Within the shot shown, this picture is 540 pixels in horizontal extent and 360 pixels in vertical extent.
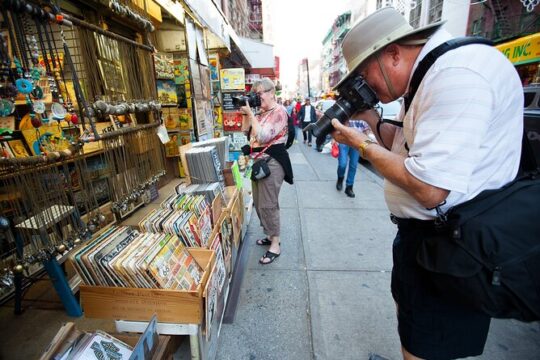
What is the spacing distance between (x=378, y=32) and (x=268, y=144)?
6.20ft

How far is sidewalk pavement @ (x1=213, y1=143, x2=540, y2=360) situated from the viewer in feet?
6.66

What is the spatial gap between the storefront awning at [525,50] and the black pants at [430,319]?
588cm

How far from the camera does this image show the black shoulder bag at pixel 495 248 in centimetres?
94

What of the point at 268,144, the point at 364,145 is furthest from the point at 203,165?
the point at 364,145

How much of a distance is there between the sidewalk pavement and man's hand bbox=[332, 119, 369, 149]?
5.28 ft

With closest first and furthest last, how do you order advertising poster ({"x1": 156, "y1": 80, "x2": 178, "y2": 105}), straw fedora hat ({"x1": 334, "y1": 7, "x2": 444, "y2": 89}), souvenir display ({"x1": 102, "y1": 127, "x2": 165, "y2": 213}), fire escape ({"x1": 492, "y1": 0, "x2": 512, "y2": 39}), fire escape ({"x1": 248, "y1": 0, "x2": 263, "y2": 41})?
straw fedora hat ({"x1": 334, "y1": 7, "x2": 444, "y2": 89}) < souvenir display ({"x1": 102, "y1": 127, "x2": 165, "y2": 213}) < advertising poster ({"x1": 156, "y1": 80, "x2": 178, "y2": 105}) < fire escape ({"x1": 492, "y1": 0, "x2": 512, "y2": 39}) < fire escape ({"x1": 248, "y1": 0, "x2": 263, "y2": 41})

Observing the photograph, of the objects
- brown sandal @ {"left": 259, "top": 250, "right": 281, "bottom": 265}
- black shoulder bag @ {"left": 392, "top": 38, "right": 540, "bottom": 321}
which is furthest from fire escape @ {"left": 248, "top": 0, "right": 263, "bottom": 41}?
black shoulder bag @ {"left": 392, "top": 38, "right": 540, "bottom": 321}

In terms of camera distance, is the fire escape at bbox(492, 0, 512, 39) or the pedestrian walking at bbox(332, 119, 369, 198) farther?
the fire escape at bbox(492, 0, 512, 39)

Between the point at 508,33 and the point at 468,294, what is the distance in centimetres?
1789

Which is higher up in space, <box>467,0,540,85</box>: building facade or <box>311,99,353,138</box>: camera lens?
<box>467,0,540,85</box>: building facade

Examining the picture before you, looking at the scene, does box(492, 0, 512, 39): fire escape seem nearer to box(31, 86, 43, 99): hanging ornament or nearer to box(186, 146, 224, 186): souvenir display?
box(186, 146, 224, 186): souvenir display

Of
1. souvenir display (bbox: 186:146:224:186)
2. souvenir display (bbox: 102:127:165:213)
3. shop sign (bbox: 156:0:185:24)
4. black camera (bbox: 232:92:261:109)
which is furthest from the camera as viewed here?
black camera (bbox: 232:92:261:109)

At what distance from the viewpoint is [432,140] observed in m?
0.89

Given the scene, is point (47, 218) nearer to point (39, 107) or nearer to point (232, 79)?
point (39, 107)
